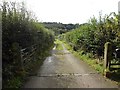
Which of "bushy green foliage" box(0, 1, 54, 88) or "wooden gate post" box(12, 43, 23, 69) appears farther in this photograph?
"wooden gate post" box(12, 43, 23, 69)

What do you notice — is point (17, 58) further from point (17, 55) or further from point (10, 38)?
point (10, 38)

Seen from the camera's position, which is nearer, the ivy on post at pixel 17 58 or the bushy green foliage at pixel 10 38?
the bushy green foliage at pixel 10 38

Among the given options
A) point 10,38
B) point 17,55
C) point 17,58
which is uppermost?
point 10,38

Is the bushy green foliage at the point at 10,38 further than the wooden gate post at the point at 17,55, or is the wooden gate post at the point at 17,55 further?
the wooden gate post at the point at 17,55

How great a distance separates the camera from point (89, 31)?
58.0 feet

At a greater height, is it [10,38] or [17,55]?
[10,38]

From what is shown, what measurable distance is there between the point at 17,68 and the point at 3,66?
118 cm

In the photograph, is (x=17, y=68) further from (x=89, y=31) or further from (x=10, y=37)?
(x=89, y=31)

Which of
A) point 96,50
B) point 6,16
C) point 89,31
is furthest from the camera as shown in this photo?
point 89,31

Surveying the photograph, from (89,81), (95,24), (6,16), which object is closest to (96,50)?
(95,24)

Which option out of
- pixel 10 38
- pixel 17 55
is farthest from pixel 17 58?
pixel 10 38

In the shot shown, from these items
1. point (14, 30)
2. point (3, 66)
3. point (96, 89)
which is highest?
point (14, 30)

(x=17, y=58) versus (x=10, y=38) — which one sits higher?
(x=10, y=38)

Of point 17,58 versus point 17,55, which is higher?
point 17,55
